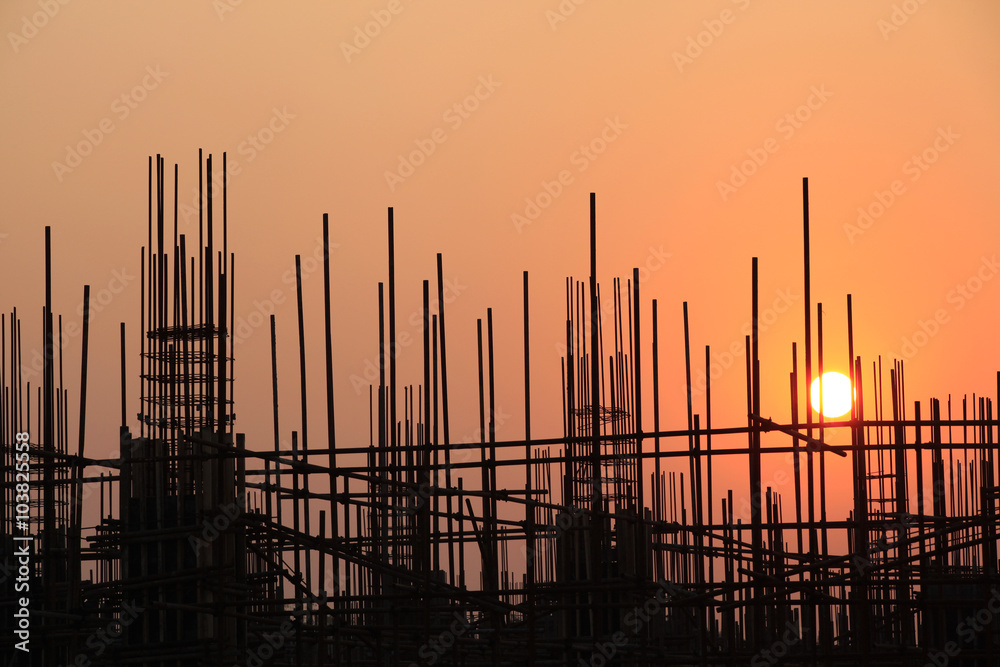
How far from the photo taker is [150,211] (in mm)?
14180

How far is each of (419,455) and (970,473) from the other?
9095 mm

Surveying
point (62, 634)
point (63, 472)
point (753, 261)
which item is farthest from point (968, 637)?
point (63, 472)

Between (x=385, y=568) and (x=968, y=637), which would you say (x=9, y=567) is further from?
(x=968, y=637)

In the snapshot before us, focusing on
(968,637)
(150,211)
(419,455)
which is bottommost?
(968,637)

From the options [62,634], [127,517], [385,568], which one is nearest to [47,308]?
[127,517]

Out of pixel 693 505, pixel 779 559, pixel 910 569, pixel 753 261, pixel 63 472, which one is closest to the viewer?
pixel 753 261

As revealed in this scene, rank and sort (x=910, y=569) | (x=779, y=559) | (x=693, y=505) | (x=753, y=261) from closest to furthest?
(x=753, y=261) → (x=693, y=505) → (x=910, y=569) → (x=779, y=559)

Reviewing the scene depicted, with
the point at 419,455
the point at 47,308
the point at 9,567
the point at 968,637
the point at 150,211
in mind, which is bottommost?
the point at 968,637

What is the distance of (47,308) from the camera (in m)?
11.6

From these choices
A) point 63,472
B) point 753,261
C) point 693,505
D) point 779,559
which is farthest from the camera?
point 63,472

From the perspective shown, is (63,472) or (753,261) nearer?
(753,261)

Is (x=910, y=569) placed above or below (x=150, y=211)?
below

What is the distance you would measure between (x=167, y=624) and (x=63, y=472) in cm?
815

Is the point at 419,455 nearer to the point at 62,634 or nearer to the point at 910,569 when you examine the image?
the point at 62,634
